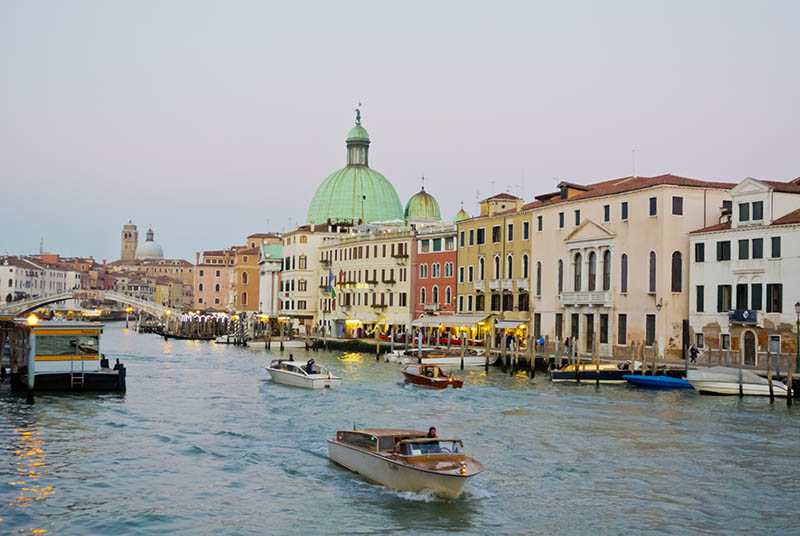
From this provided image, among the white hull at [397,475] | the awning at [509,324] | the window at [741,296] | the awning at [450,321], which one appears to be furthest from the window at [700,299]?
the white hull at [397,475]

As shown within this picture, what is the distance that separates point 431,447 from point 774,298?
74.6ft

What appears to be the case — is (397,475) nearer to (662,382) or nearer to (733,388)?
(733,388)

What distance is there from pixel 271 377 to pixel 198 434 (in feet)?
45.4

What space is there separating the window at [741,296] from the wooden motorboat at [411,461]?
2219 centimetres

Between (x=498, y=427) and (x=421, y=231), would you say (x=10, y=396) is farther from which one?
(x=421, y=231)

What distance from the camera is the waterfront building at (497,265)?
164 ft

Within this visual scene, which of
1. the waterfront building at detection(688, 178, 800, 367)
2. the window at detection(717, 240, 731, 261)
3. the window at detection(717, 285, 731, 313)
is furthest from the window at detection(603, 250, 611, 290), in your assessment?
the window at detection(717, 285, 731, 313)

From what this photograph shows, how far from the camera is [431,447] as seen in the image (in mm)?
17031

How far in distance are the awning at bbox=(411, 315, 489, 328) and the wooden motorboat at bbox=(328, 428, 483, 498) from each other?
1347 inches

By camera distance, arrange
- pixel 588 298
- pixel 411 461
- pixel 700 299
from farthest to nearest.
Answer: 1. pixel 588 298
2. pixel 700 299
3. pixel 411 461

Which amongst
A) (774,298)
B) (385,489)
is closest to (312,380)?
(385,489)

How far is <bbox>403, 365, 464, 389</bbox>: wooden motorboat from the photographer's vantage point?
109 ft

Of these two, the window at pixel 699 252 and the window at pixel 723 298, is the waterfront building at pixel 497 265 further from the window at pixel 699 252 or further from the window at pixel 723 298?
the window at pixel 723 298

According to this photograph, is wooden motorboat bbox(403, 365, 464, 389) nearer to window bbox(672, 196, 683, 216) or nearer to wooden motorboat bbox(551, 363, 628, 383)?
wooden motorboat bbox(551, 363, 628, 383)
